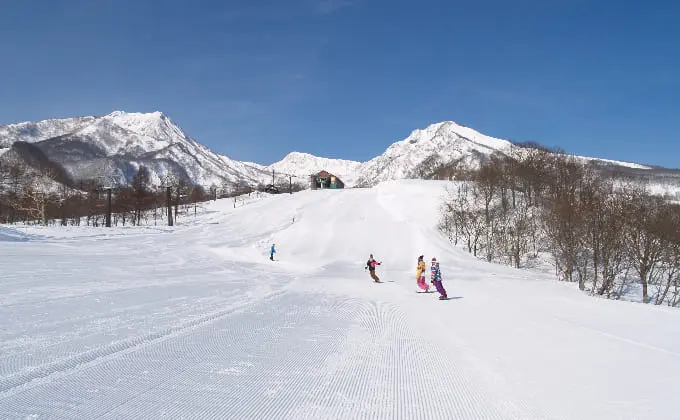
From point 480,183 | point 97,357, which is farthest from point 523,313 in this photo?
point 480,183

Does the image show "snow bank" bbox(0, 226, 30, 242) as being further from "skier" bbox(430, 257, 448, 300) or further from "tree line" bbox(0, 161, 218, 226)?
"skier" bbox(430, 257, 448, 300)

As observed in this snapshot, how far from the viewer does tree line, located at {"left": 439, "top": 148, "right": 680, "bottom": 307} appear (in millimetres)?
35250

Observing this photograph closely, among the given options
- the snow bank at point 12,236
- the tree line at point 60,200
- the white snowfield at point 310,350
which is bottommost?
the white snowfield at point 310,350

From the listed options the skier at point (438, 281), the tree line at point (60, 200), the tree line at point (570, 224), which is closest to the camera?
the skier at point (438, 281)

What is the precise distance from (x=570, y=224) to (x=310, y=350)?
113 ft

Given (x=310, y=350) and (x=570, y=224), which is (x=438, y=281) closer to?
(x=310, y=350)

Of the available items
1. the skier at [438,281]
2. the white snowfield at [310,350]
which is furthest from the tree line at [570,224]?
the skier at [438,281]

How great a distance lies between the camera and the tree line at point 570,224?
1388 inches

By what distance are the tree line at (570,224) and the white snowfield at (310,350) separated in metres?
17.7

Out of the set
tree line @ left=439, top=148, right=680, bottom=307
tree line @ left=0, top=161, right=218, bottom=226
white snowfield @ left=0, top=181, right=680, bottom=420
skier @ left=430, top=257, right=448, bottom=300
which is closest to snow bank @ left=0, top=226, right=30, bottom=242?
white snowfield @ left=0, top=181, right=680, bottom=420

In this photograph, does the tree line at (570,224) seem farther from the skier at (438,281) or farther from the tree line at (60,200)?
the tree line at (60,200)

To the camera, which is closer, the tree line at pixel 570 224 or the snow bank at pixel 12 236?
the snow bank at pixel 12 236

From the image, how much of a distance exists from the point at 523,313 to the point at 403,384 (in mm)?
8886

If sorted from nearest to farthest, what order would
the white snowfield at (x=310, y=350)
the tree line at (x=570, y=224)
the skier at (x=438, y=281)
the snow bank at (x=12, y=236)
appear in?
the white snowfield at (x=310, y=350) → the skier at (x=438, y=281) → the snow bank at (x=12, y=236) → the tree line at (x=570, y=224)
